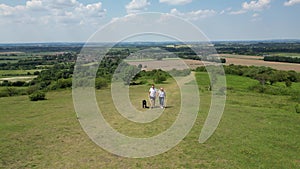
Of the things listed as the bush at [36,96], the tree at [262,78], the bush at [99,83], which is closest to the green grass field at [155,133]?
the bush at [36,96]

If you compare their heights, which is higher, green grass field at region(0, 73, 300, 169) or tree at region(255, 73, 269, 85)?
green grass field at region(0, 73, 300, 169)

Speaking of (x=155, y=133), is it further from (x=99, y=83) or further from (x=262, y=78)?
(x=262, y=78)

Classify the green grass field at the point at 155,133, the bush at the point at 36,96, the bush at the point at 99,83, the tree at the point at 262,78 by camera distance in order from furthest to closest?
the tree at the point at 262,78 → the bush at the point at 99,83 → the bush at the point at 36,96 → the green grass field at the point at 155,133

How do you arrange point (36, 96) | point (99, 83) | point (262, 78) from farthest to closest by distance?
point (262, 78), point (99, 83), point (36, 96)

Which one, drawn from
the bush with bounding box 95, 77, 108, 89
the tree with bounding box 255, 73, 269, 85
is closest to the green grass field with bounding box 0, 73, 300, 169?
the bush with bounding box 95, 77, 108, 89

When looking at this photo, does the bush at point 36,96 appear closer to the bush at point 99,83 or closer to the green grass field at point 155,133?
the green grass field at point 155,133

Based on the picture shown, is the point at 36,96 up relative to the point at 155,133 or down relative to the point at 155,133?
down

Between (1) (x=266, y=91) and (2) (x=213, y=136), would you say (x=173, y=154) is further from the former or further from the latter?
(1) (x=266, y=91)

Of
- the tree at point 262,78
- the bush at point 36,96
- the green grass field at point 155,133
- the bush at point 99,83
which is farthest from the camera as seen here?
the tree at point 262,78

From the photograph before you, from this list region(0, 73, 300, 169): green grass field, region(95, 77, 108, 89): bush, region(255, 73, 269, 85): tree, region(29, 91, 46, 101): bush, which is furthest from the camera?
region(255, 73, 269, 85): tree

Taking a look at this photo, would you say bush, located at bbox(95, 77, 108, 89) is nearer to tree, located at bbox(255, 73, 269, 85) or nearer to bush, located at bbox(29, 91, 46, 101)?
bush, located at bbox(29, 91, 46, 101)

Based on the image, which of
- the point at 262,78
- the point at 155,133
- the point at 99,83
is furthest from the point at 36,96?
the point at 262,78

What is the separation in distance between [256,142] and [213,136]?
2.10 meters

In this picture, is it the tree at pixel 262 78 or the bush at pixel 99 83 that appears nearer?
the bush at pixel 99 83
